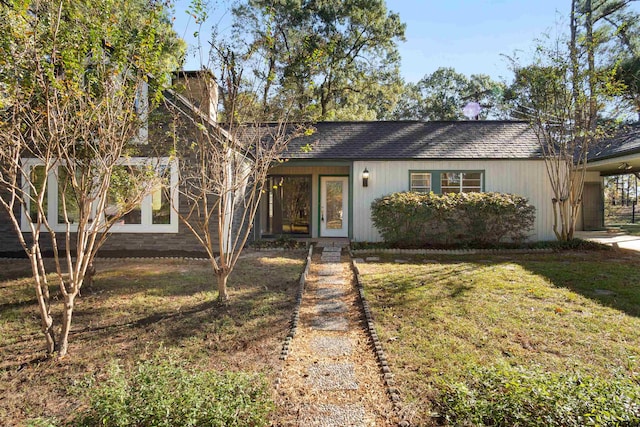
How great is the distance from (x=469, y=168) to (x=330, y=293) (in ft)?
24.8

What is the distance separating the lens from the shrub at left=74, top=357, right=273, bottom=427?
2465 mm

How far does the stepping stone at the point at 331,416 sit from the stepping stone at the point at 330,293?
3.18 metres

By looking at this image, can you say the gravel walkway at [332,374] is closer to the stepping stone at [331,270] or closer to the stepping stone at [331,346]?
the stepping stone at [331,346]

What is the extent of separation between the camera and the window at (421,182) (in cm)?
1192

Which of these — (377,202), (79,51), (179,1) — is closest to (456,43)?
(377,202)

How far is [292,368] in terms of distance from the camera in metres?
3.63

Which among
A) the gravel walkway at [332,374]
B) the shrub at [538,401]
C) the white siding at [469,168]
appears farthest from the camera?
the white siding at [469,168]

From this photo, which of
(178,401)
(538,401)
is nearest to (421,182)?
(538,401)

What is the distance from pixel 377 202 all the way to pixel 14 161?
28.7 ft

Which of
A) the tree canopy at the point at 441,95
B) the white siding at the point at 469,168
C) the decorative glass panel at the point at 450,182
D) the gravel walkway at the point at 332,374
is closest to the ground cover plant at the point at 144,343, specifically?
the gravel walkway at the point at 332,374

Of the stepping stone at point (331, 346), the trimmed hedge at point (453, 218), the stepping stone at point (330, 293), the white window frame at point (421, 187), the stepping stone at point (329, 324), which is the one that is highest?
the white window frame at point (421, 187)

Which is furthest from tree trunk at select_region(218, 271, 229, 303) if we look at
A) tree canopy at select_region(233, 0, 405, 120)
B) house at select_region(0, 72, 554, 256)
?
tree canopy at select_region(233, 0, 405, 120)

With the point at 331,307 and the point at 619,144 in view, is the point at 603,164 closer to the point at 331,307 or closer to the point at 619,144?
the point at 619,144

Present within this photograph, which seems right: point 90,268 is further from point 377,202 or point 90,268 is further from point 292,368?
point 377,202
